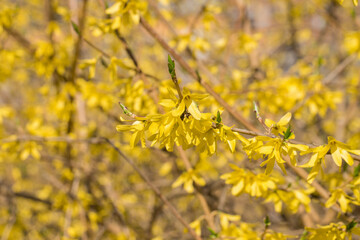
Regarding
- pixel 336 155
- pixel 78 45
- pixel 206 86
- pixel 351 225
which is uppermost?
pixel 78 45

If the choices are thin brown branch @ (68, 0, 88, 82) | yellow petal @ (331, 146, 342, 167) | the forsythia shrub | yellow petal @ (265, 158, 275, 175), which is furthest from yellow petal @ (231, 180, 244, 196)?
thin brown branch @ (68, 0, 88, 82)

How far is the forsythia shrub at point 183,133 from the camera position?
102 centimetres

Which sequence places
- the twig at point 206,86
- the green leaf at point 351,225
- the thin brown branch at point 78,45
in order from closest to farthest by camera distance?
1. the green leaf at point 351,225
2. the twig at point 206,86
3. the thin brown branch at point 78,45

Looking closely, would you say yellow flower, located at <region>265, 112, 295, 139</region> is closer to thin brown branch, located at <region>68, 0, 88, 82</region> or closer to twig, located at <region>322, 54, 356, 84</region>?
thin brown branch, located at <region>68, 0, 88, 82</region>

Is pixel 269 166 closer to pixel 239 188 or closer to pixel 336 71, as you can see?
pixel 239 188

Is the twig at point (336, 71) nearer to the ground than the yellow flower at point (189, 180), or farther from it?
farther from it

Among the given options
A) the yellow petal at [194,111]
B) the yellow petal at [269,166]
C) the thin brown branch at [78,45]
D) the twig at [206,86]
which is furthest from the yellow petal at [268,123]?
the thin brown branch at [78,45]

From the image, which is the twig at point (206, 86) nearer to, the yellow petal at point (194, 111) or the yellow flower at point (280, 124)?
the yellow flower at point (280, 124)

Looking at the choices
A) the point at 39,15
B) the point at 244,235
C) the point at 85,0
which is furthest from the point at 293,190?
the point at 39,15

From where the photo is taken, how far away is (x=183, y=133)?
0.96 metres

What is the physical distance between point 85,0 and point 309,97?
186 centimetres

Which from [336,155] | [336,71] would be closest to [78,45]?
[336,155]

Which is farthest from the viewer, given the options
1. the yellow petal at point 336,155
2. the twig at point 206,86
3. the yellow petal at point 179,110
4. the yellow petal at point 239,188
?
the twig at point 206,86

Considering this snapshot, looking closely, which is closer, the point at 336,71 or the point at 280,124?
the point at 280,124
